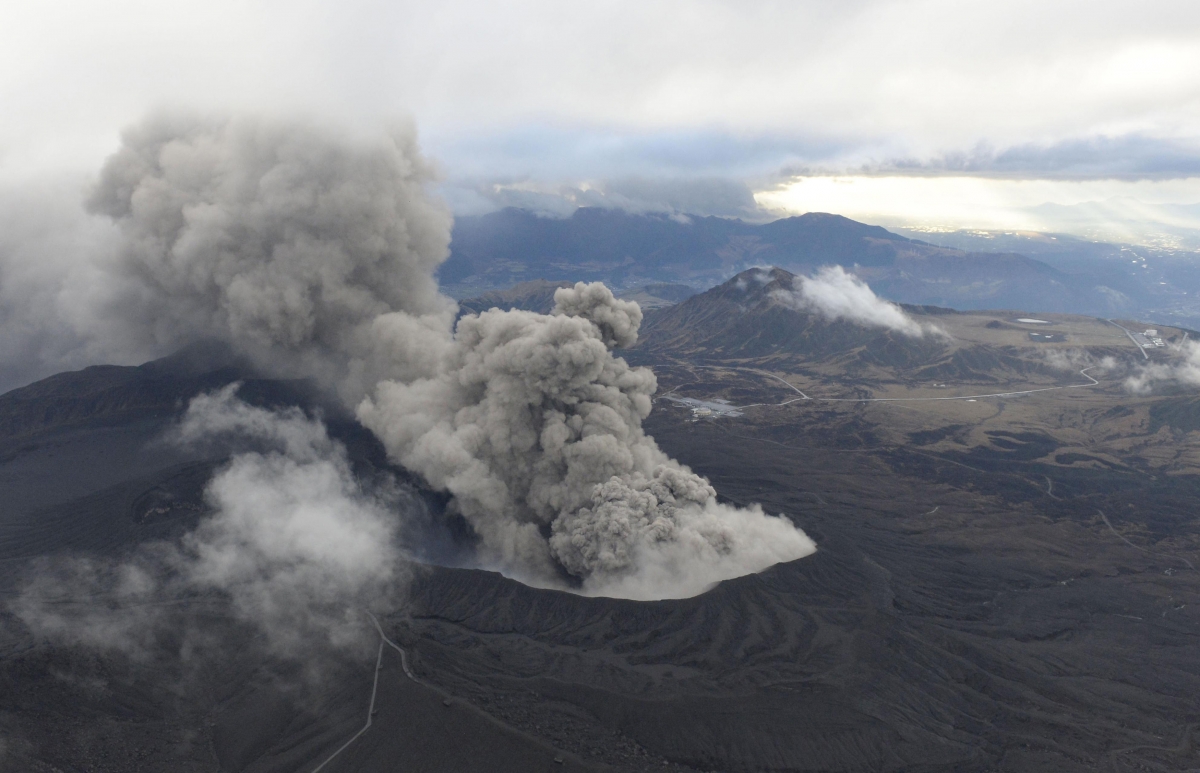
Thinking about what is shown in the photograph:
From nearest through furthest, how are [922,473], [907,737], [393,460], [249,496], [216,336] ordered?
1. [907,737]
2. [249,496]
3. [393,460]
4. [216,336]
5. [922,473]

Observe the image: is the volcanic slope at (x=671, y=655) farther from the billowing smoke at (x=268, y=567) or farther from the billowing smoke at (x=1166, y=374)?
the billowing smoke at (x=1166, y=374)

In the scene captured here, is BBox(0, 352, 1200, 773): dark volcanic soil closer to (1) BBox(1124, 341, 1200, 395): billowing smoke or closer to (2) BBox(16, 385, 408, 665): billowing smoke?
(2) BBox(16, 385, 408, 665): billowing smoke

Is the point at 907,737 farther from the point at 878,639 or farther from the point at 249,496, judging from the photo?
the point at 249,496

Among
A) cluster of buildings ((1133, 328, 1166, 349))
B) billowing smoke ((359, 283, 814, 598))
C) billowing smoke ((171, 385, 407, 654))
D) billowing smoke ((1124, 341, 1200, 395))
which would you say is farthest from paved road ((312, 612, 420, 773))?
cluster of buildings ((1133, 328, 1166, 349))

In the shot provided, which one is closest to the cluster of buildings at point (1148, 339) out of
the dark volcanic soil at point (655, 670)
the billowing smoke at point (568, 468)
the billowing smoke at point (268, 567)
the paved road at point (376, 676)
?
the dark volcanic soil at point (655, 670)

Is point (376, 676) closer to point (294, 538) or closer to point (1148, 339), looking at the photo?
point (294, 538)

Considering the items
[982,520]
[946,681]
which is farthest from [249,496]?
[982,520]

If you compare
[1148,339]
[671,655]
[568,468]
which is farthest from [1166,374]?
[671,655]
